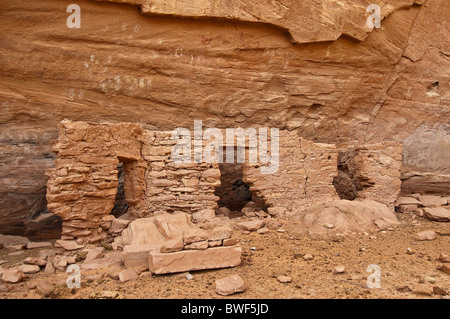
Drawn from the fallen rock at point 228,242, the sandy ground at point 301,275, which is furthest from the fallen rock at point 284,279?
the fallen rock at point 228,242

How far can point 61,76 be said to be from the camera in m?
6.63

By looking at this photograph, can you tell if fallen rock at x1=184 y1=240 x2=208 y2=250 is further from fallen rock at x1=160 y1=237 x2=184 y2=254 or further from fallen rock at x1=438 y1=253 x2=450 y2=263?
fallen rock at x1=438 y1=253 x2=450 y2=263

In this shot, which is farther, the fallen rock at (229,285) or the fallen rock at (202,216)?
the fallen rock at (202,216)

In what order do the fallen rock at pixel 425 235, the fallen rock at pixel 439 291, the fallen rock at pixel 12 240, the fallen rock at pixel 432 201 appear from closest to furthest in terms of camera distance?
1. the fallen rock at pixel 439 291
2. the fallen rock at pixel 425 235
3. the fallen rock at pixel 12 240
4. the fallen rock at pixel 432 201

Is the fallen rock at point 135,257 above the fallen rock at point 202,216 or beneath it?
beneath

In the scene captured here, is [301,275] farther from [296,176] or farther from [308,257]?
[296,176]

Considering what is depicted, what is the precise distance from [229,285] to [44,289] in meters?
2.06

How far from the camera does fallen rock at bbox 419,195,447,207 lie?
8.09 m

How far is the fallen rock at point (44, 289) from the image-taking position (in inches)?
150

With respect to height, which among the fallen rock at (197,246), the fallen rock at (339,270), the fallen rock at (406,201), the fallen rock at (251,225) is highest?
the fallen rock at (406,201)

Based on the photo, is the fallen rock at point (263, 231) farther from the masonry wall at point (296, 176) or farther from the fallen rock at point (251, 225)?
the masonry wall at point (296, 176)

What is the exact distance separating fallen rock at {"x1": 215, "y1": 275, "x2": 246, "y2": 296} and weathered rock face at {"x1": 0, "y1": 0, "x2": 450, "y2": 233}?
4.51 m

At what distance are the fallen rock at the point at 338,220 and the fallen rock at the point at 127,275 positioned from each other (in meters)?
2.77

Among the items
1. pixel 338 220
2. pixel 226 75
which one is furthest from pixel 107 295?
pixel 226 75
